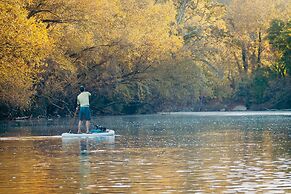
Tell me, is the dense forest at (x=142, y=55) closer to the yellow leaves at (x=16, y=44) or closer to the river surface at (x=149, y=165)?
the yellow leaves at (x=16, y=44)

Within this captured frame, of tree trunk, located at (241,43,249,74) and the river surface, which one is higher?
tree trunk, located at (241,43,249,74)

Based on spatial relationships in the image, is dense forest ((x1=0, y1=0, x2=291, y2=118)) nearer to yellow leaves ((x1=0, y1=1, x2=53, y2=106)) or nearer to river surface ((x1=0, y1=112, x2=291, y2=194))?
yellow leaves ((x1=0, y1=1, x2=53, y2=106))

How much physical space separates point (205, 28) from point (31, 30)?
127 ft

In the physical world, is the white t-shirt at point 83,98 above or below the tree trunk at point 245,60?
below

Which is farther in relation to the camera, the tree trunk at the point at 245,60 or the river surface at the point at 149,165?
the tree trunk at the point at 245,60

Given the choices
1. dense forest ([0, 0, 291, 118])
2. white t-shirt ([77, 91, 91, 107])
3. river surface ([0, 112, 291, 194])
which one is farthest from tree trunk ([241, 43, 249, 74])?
river surface ([0, 112, 291, 194])

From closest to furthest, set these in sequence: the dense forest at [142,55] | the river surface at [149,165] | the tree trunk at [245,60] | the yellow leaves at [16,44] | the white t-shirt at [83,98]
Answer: the river surface at [149,165] → the white t-shirt at [83,98] → the yellow leaves at [16,44] → the dense forest at [142,55] → the tree trunk at [245,60]

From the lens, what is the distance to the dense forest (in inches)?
1943

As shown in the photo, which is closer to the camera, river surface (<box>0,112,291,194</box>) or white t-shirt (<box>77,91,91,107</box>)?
river surface (<box>0,112,291,194</box>)

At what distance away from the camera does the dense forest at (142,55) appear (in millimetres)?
49344

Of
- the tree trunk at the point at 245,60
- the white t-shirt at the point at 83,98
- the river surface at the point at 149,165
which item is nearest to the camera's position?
the river surface at the point at 149,165

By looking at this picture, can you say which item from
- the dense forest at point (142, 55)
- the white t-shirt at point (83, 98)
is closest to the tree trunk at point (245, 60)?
the dense forest at point (142, 55)

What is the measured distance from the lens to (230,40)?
90938mm

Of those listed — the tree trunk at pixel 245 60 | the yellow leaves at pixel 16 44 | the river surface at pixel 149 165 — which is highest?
the tree trunk at pixel 245 60
